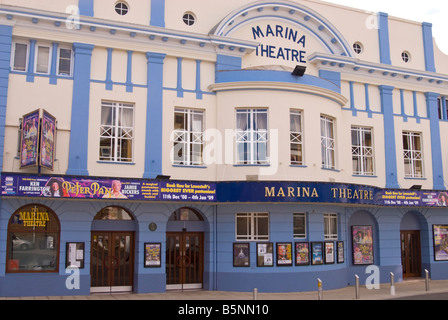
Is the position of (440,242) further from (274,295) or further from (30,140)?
(30,140)

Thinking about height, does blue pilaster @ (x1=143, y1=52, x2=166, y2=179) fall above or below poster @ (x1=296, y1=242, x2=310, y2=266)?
above

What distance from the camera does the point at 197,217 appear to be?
1947cm

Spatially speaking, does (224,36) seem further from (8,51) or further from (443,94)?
(443,94)

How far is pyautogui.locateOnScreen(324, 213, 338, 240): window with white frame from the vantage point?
20.3 meters

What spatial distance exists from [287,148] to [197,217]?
466 centimetres

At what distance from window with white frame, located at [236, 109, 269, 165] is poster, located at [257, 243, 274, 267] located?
10.8 ft

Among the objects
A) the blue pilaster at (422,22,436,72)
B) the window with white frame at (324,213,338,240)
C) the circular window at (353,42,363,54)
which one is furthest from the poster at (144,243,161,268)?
the blue pilaster at (422,22,436,72)

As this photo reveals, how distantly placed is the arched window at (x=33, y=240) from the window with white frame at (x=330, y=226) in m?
10.9

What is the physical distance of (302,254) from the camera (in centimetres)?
1888

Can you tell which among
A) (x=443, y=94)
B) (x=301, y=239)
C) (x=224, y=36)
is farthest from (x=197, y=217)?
(x=443, y=94)

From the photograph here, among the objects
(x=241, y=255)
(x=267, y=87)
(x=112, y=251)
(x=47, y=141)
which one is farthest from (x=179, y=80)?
(x=241, y=255)

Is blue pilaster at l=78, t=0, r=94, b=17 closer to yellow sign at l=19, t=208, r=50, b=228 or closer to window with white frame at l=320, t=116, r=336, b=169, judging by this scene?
yellow sign at l=19, t=208, r=50, b=228

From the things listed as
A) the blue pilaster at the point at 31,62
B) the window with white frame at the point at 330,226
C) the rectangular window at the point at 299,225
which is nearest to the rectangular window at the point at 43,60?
the blue pilaster at the point at 31,62

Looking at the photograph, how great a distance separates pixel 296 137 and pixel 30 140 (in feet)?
33.0
